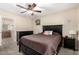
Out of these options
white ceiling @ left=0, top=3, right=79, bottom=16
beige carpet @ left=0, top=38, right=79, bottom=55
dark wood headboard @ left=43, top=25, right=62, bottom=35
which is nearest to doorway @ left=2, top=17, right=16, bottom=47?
beige carpet @ left=0, top=38, right=79, bottom=55

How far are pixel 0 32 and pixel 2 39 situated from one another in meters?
0.14

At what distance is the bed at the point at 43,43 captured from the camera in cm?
167

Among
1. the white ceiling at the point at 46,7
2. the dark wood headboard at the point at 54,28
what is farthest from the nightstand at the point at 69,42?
the white ceiling at the point at 46,7

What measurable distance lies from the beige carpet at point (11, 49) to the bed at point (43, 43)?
0.10 meters

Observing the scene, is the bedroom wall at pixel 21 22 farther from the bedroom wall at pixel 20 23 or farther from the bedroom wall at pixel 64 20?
the bedroom wall at pixel 64 20

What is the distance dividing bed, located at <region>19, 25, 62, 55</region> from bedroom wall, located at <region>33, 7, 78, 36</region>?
8 centimetres

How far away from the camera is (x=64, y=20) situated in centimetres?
181

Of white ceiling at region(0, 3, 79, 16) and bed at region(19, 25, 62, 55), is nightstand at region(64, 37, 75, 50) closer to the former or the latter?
bed at region(19, 25, 62, 55)

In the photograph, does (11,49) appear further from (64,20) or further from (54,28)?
(64,20)

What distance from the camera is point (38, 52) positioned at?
5.78 feet

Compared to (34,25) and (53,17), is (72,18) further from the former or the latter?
(34,25)

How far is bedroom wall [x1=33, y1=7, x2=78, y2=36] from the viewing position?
1763 millimetres

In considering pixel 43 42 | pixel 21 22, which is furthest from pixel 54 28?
pixel 21 22
